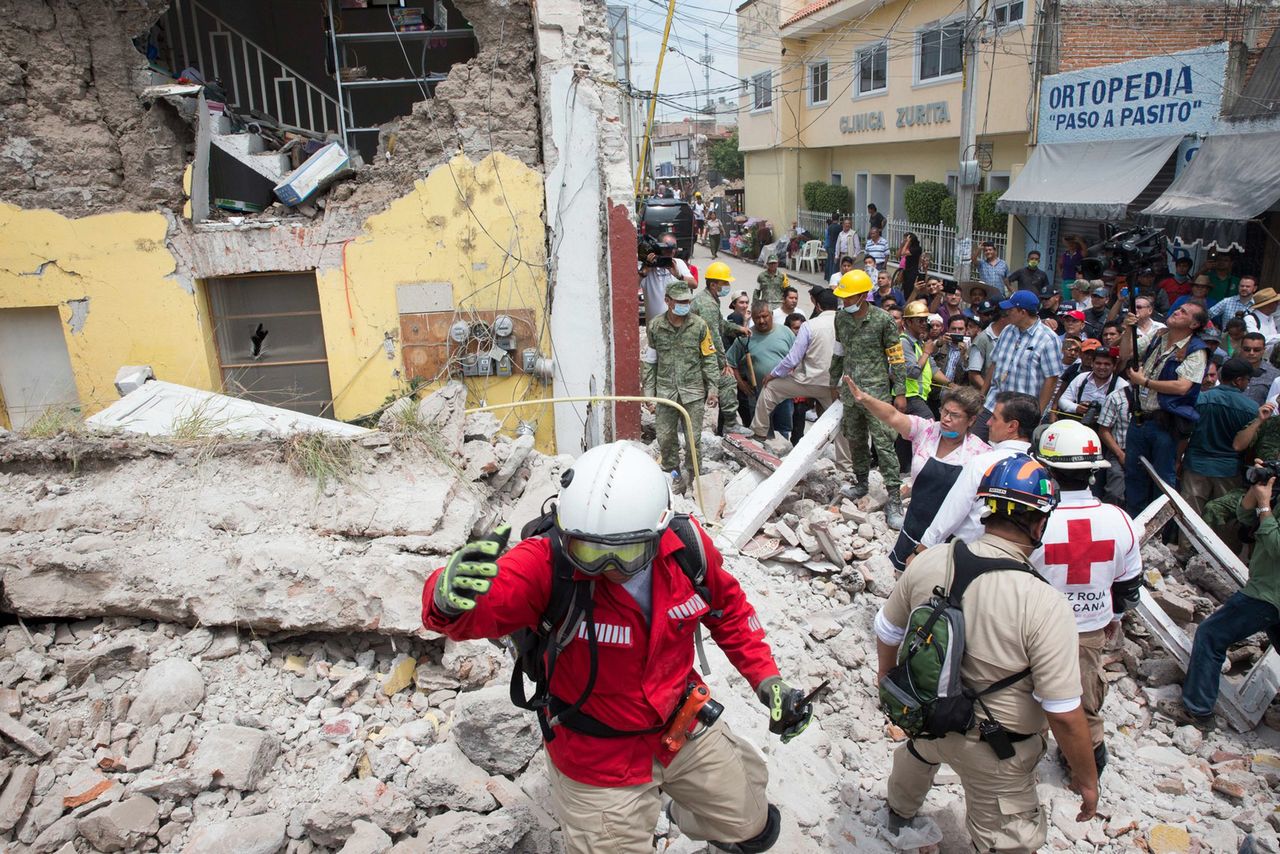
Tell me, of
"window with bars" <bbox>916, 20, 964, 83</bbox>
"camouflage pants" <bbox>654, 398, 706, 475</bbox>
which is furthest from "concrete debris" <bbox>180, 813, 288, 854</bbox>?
"window with bars" <bbox>916, 20, 964, 83</bbox>

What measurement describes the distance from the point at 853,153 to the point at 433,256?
20903 mm

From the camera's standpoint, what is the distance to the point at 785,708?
9.80 feet

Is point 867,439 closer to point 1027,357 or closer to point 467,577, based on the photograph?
point 1027,357

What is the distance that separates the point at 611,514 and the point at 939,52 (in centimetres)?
2094

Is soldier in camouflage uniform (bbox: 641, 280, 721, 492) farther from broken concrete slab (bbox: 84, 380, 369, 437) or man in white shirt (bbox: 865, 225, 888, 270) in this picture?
man in white shirt (bbox: 865, 225, 888, 270)

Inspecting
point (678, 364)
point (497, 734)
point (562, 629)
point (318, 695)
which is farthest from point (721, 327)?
point (562, 629)

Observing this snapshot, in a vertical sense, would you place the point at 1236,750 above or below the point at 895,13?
below

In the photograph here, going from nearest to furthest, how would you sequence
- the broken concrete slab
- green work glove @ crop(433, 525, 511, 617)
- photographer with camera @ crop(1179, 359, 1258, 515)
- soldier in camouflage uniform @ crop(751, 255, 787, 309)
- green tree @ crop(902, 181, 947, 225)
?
green work glove @ crop(433, 525, 511, 617) < the broken concrete slab < photographer with camera @ crop(1179, 359, 1258, 515) < soldier in camouflage uniform @ crop(751, 255, 787, 309) < green tree @ crop(902, 181, 947, 225)

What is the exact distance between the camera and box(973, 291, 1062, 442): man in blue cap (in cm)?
704

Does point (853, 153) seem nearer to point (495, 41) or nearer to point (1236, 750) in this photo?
point (495, 41)

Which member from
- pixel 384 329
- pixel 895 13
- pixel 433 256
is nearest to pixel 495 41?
pixel 433 256

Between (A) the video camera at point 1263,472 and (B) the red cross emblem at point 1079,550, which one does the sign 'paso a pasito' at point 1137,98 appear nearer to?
(A) the video camera at point 1263,472

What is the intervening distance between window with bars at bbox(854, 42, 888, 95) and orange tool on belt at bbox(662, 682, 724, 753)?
72.5 feet

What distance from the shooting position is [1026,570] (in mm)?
3002
